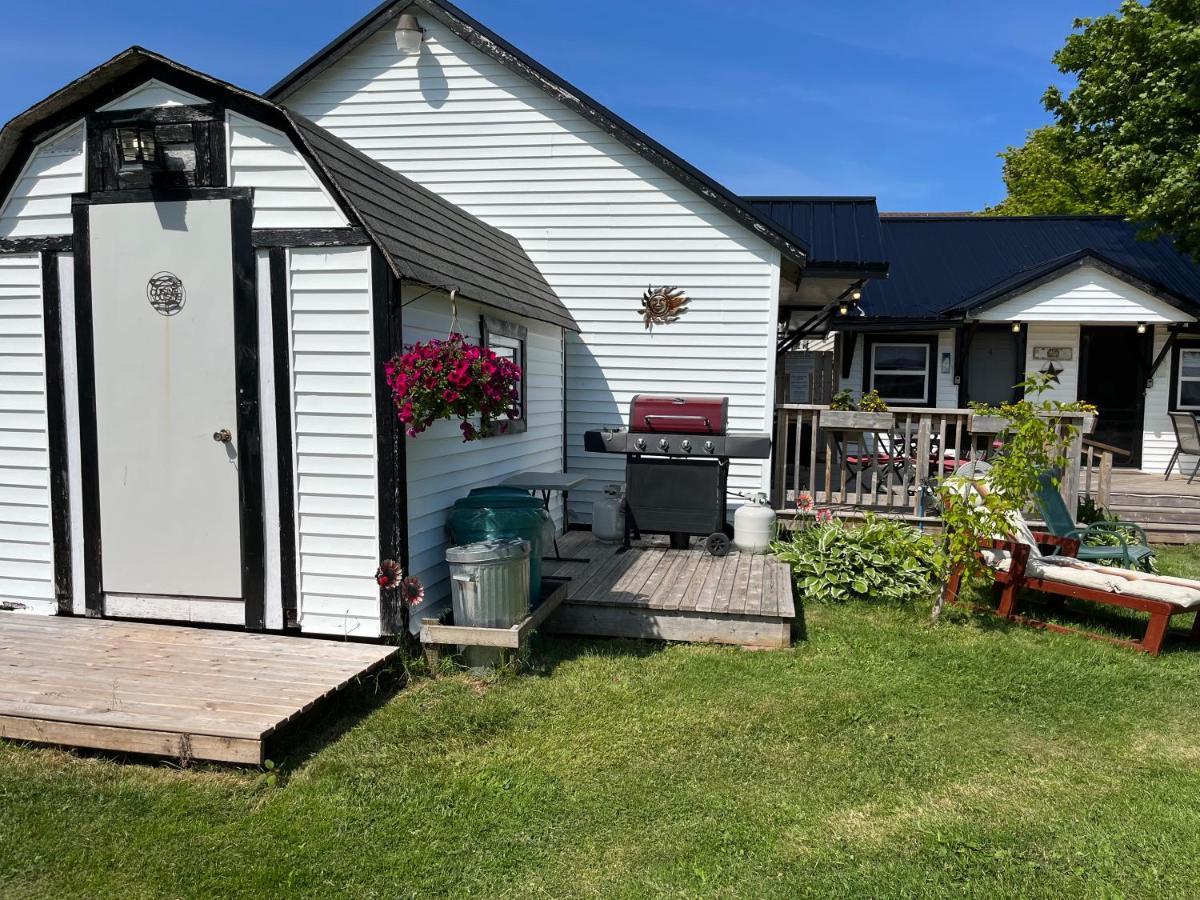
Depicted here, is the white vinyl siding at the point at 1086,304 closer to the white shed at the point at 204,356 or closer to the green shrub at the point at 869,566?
the green shrub at the point at 869,566

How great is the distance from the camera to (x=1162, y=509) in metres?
9.34

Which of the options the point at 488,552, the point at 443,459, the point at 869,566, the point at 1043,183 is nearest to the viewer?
the point at 488,552

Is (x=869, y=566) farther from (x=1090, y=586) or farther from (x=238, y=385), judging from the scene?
(x=238, y=385)

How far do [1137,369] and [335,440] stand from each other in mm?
12418

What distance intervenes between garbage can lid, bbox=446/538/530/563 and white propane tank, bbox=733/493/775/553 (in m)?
3.03

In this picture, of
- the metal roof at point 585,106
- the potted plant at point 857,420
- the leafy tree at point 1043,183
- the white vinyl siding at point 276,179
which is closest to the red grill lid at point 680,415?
the potted plant at point 857,420

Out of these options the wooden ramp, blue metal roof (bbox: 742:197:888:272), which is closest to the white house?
blue metal roof (bbox: 742:197:888:272)

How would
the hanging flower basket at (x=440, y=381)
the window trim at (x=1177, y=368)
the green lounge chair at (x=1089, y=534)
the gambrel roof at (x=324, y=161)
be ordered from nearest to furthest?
the hanging flower basket at (x=440, y=381) < the gambrel roof at (x=324, y=161) < the green lounge chair at (x=1089, y=534) < the window trim at (x=1177, y=368)

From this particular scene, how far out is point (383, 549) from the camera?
191 inches

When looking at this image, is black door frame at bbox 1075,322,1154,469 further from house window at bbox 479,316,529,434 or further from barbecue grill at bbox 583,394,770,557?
house window at bbox 479,316,529,434

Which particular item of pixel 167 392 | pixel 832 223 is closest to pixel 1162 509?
pixel 832 223

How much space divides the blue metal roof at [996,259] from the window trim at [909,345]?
0.42m

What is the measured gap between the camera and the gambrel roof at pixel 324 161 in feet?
15.3

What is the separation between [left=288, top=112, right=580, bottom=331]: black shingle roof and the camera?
4.72 metres
